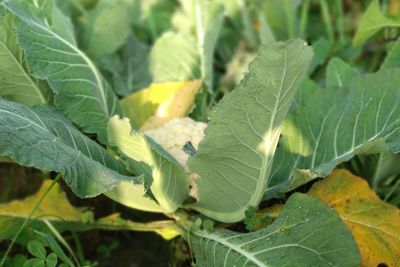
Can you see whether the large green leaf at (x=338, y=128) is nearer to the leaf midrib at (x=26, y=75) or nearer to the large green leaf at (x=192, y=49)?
the large green leaf at (x=192, y=49)

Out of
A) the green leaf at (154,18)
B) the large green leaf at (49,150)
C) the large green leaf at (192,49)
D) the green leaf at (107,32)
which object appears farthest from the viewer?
the green leaf at (154,18)

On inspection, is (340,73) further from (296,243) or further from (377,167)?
(296,243)

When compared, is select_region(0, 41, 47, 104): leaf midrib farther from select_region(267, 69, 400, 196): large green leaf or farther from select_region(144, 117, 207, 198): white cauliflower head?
select_region(267, 69, 400, 196): large green leaf

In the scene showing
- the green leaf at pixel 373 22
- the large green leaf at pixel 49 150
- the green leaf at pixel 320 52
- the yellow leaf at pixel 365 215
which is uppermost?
the green leaf at pixel 373 22

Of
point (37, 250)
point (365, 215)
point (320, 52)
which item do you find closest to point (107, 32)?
point (320, 52)

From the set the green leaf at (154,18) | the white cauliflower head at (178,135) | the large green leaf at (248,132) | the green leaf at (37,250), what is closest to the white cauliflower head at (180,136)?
the white cauliflower head at (178,135)

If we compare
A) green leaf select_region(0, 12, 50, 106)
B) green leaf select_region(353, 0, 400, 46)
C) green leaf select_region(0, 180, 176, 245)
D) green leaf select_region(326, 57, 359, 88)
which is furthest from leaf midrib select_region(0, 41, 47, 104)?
green leaf select_region(353, 0, 400, 46)
